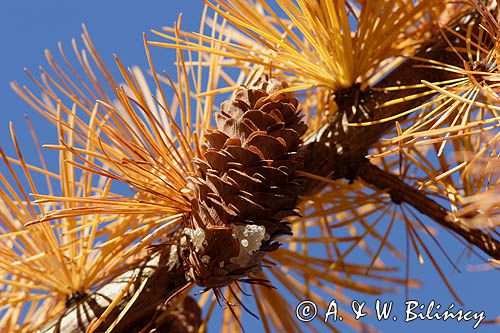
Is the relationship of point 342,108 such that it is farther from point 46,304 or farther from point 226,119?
point 46,304

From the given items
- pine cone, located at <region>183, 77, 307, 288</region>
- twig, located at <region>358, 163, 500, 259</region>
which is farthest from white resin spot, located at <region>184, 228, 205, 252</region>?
twig, located at <region>358, 163, 500, 259</region>

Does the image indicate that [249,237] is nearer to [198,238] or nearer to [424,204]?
[198,238]

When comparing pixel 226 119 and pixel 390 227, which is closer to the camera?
pixel 226 119

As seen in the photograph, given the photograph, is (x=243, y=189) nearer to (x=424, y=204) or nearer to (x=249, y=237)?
(x=249, y=237)

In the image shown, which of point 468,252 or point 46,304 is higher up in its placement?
point 46,304

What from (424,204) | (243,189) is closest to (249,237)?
(243,189)

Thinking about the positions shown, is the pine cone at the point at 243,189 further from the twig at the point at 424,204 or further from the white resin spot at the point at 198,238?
the twig at the point at 424,204

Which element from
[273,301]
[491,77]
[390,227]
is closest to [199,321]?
[273,301]

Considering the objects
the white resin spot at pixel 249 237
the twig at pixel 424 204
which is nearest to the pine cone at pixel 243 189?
the white resin spot at pixel 249 237

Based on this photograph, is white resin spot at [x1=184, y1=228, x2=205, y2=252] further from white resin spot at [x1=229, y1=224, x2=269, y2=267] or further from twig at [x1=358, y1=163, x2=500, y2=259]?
twig at [x1=358, y1=163, x2=500, y2=259]
